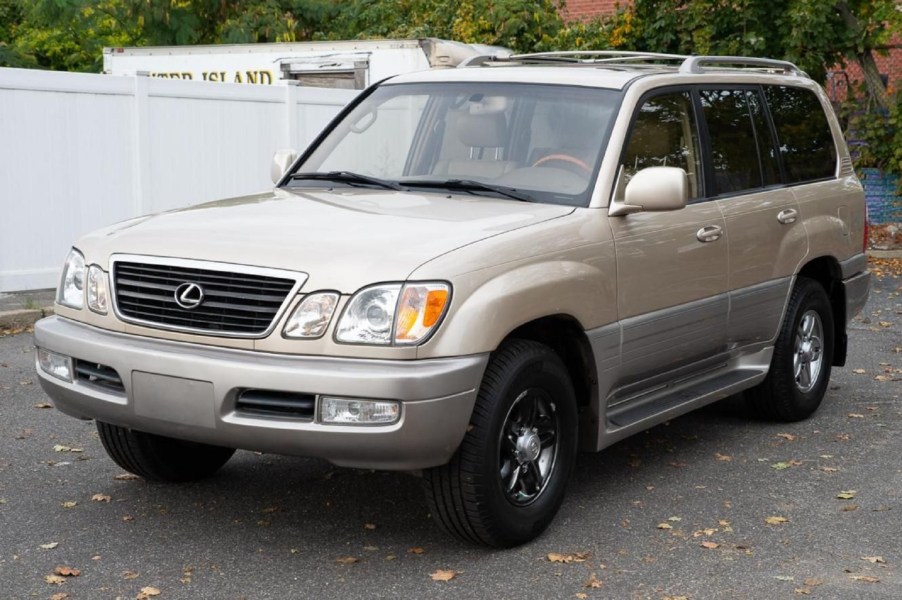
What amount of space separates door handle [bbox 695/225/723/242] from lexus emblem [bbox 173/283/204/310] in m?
2.46

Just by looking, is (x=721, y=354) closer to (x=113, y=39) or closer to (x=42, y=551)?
(x=42, y=551)

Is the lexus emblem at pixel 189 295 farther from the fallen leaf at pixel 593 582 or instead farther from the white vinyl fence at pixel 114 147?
the white vinyl fence at pixel 114 147

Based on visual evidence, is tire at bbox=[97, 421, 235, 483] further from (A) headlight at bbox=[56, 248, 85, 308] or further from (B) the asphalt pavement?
(A) headlight at bbox=[56, 248, 85, 308]

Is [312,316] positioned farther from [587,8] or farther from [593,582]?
[587,8]

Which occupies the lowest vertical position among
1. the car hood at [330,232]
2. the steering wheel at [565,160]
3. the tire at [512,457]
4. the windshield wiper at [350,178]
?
the tire at [512,457]

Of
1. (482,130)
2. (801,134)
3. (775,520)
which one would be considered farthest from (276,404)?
(801,134)

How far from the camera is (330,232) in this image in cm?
493

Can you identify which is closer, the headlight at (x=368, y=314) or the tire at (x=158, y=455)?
the headlight at (x=368, y=314)

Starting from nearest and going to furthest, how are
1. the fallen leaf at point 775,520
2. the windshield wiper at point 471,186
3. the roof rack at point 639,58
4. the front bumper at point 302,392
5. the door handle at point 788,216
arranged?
the front bumper at point 302,392 < the fallen leaf at point 775,520 < the windshield wiper at point 471,186 < the roof rack at point 639,58 < the door handle at point 788,216

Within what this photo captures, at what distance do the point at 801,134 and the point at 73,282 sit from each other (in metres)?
4.22

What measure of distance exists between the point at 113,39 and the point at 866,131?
49.7 ft

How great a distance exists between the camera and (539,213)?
5.34m

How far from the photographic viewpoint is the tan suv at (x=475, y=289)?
4582mm

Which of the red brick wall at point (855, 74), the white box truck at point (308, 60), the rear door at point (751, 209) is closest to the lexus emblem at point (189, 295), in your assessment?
the rear door at point (751, 209)
